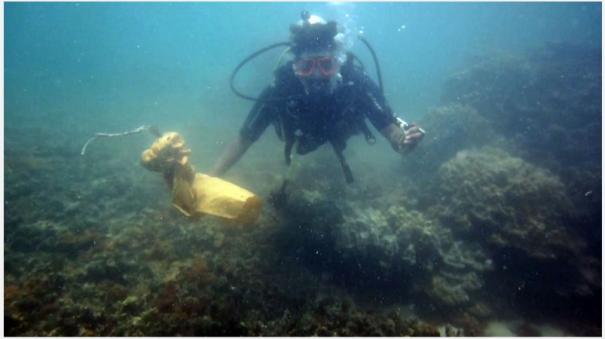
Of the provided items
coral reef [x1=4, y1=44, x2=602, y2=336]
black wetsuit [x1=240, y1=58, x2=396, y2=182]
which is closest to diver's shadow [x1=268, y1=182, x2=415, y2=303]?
coral reef [x1=4, y1=44, x2=602, y2=336]

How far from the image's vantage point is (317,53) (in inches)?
225

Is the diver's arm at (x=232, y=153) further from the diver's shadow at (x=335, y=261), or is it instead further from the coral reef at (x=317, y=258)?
the diver's shadow at (x=335, y=261)

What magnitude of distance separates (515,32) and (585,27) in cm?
1372

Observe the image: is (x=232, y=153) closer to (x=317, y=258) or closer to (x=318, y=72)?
(x=318, y=72)

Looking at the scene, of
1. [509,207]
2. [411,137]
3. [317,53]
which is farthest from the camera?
[509,207]

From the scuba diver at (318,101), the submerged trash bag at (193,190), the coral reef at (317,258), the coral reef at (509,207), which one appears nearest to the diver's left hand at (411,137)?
the scuba diver at (318,101)

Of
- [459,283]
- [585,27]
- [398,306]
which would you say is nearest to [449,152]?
[459,283]

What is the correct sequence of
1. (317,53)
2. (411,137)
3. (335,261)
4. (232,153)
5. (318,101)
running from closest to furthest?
(411,137) < (318,101) < (317,53) < (232,153) < (335,261)

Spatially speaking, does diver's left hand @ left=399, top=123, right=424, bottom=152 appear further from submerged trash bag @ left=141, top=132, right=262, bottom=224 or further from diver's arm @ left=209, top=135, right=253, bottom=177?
diver's arm @ left=209, top=135, right=253, bottom=177

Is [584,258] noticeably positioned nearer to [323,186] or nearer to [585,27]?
[323,186]

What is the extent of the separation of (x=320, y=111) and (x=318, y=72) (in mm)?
608

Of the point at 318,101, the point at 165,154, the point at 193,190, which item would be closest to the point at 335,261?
the point at 318,101

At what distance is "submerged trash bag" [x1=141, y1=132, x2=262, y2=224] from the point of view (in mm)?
3996

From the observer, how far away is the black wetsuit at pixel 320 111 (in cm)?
558
